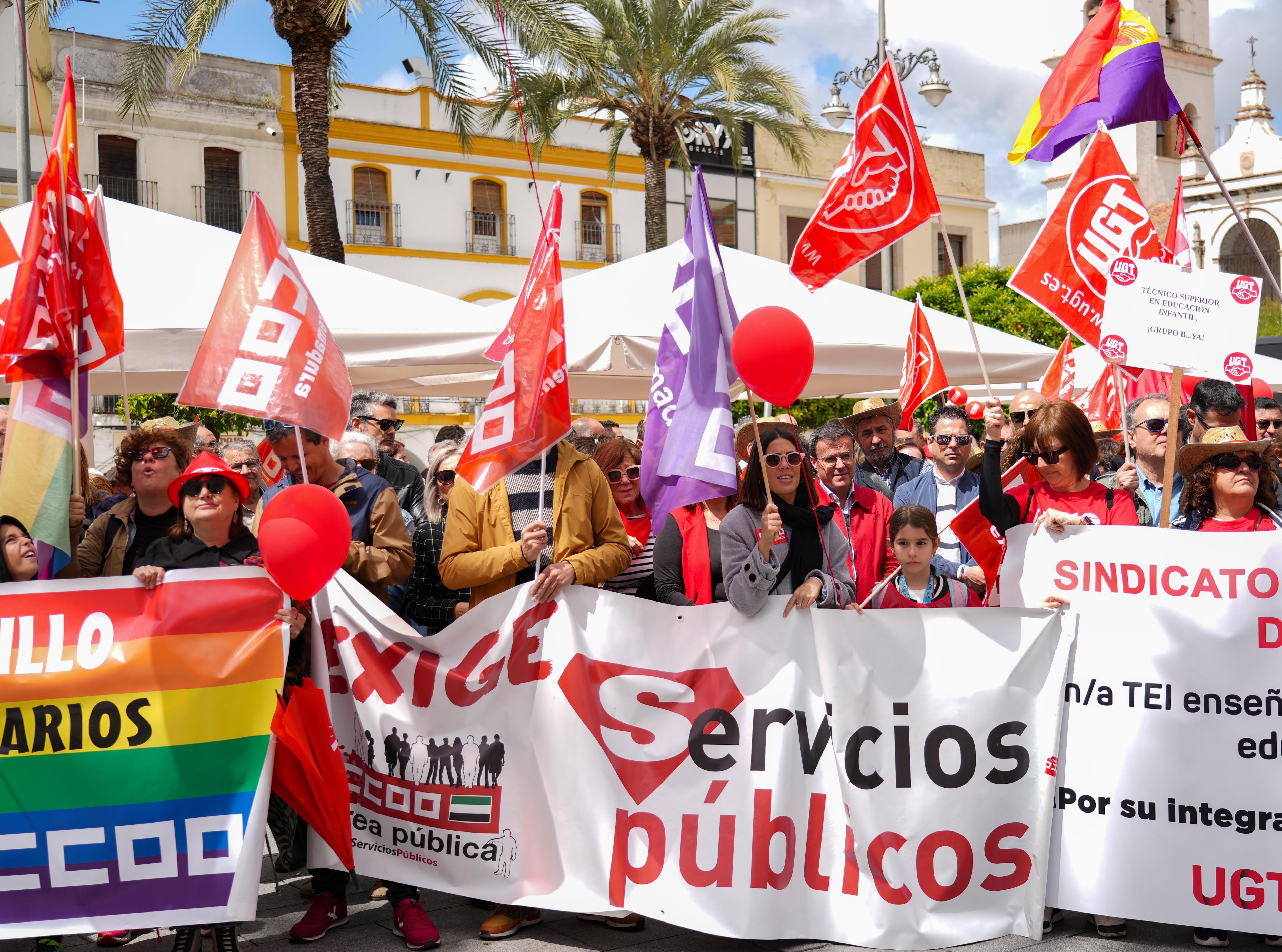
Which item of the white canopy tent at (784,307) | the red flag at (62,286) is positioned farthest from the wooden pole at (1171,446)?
the red flag at (62,286)

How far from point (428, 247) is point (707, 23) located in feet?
41.1

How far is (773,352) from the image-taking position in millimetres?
4113

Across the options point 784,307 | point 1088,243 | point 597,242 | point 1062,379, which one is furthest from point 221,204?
point 1088,243

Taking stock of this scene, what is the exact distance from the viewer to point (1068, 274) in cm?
566

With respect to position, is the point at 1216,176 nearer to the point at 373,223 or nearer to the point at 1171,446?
the point at 1171,446

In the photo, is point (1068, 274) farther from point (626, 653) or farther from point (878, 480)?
point (626, 653)

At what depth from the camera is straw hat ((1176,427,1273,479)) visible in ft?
14.4

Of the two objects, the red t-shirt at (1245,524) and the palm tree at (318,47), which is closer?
the red t-shirt at (1245,524)

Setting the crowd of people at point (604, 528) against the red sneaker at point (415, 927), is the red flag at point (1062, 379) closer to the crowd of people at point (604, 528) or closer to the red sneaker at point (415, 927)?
the crowd of people at point (604, 528)

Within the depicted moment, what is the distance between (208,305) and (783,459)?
325 centimetres

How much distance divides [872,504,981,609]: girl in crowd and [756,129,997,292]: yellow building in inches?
1238

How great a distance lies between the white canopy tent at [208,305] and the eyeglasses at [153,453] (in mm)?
1199

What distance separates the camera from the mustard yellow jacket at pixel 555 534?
4.42 metres

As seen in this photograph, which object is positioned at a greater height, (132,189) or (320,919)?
(132,189)
